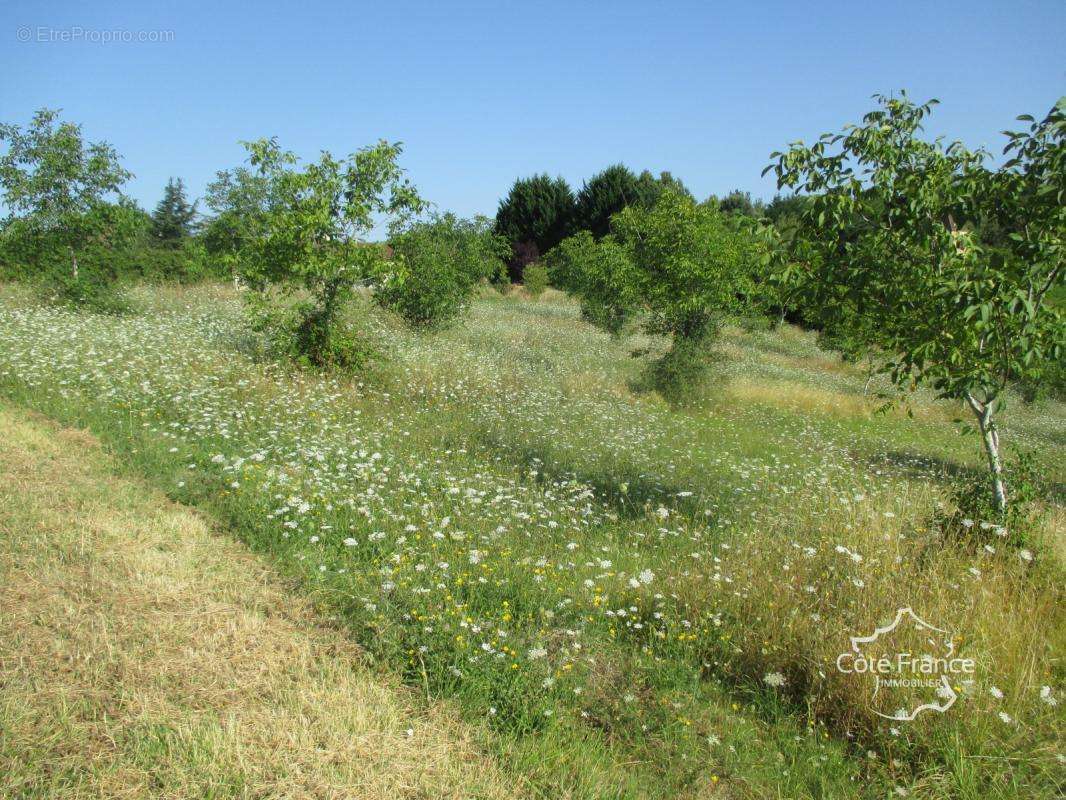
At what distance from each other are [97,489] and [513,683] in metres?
4.54

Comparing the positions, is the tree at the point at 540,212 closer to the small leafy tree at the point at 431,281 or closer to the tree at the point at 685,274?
the small leafy tree at the point at 431,281

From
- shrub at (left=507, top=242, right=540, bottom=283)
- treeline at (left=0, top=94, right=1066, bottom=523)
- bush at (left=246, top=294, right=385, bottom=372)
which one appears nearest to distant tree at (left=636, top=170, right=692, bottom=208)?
shrub at (left=507, top=242, right=540, bottom=283)

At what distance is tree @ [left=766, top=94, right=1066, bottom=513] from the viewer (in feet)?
14.9

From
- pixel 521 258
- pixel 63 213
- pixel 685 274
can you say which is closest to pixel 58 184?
pixel 63 213

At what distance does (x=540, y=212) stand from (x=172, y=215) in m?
33.5

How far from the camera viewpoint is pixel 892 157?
5.19m

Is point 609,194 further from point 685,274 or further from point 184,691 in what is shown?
point 184,691

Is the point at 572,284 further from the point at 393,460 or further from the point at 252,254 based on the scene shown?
the point at 393,460

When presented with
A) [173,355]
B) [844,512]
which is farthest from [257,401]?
[844,512]

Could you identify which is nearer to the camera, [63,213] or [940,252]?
[940,252]

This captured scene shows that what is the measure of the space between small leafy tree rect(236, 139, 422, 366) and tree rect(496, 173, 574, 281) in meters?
45.3

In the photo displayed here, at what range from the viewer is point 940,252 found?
4953mm

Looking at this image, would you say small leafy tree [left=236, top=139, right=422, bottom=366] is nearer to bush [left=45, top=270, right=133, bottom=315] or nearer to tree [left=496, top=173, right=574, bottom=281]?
bush [left=45, top=270, right=133, bottom=315]

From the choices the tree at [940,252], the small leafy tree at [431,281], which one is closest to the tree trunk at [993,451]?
the tree at [940,252]
